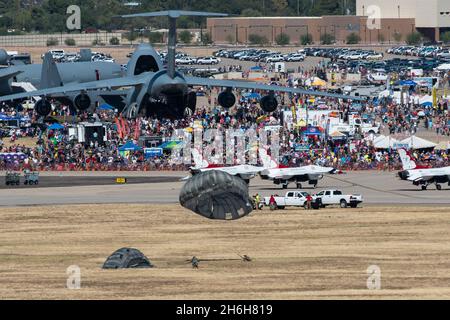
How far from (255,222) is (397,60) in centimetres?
11627

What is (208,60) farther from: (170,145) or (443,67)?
(170,145)

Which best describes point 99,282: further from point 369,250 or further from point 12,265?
point 369,250

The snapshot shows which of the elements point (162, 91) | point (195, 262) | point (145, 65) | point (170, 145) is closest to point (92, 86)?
point (162, 91)

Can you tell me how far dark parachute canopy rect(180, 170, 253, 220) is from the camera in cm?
6406

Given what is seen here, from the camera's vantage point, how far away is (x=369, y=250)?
64.0 metres

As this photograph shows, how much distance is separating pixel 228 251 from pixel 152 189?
25781 millimetres

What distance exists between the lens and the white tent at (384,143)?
325ft

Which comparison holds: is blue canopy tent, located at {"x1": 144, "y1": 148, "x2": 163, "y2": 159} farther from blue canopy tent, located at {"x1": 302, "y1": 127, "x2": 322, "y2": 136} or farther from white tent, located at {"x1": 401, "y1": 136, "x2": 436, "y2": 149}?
white tent, located at {"x1": 401, "y1": 136, "x2": 436, "y2": 149}

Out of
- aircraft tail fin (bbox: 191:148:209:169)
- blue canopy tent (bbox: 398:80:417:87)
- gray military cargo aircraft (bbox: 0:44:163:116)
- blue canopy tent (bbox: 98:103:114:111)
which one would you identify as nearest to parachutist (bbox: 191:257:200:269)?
aircraft tail fin (bbox: 191:148:209:169)

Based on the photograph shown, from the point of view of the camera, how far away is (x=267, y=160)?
92.5 metres

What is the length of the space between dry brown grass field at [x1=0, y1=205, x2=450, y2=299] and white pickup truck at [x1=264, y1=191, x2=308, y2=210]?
1.01 metres

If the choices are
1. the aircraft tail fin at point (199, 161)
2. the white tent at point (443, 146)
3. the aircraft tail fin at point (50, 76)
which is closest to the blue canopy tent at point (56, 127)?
the aircraft tail fin at point (50, 76)

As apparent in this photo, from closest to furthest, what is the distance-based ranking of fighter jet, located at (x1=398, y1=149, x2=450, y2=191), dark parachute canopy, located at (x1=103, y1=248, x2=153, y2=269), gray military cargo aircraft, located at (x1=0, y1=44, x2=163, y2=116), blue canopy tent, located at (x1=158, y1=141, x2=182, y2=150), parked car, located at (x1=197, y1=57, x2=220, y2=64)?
dark parachute canopy, located at (x1=103, y1=248, x2=153, y2=269) < fighter jet, located at (x1=398, y1=149, x2=450, y2=191) < blue canopy tent, located at (x1=158, y1=141, x2=182, y2=150) < gray military cargo aircraft, located at (x1=0, y1=44, x2=163, y2=116) < parked car, located at (x1=197, y1=57, x2=220, y2=64)

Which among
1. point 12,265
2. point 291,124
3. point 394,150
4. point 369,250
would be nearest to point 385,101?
point 291,124
